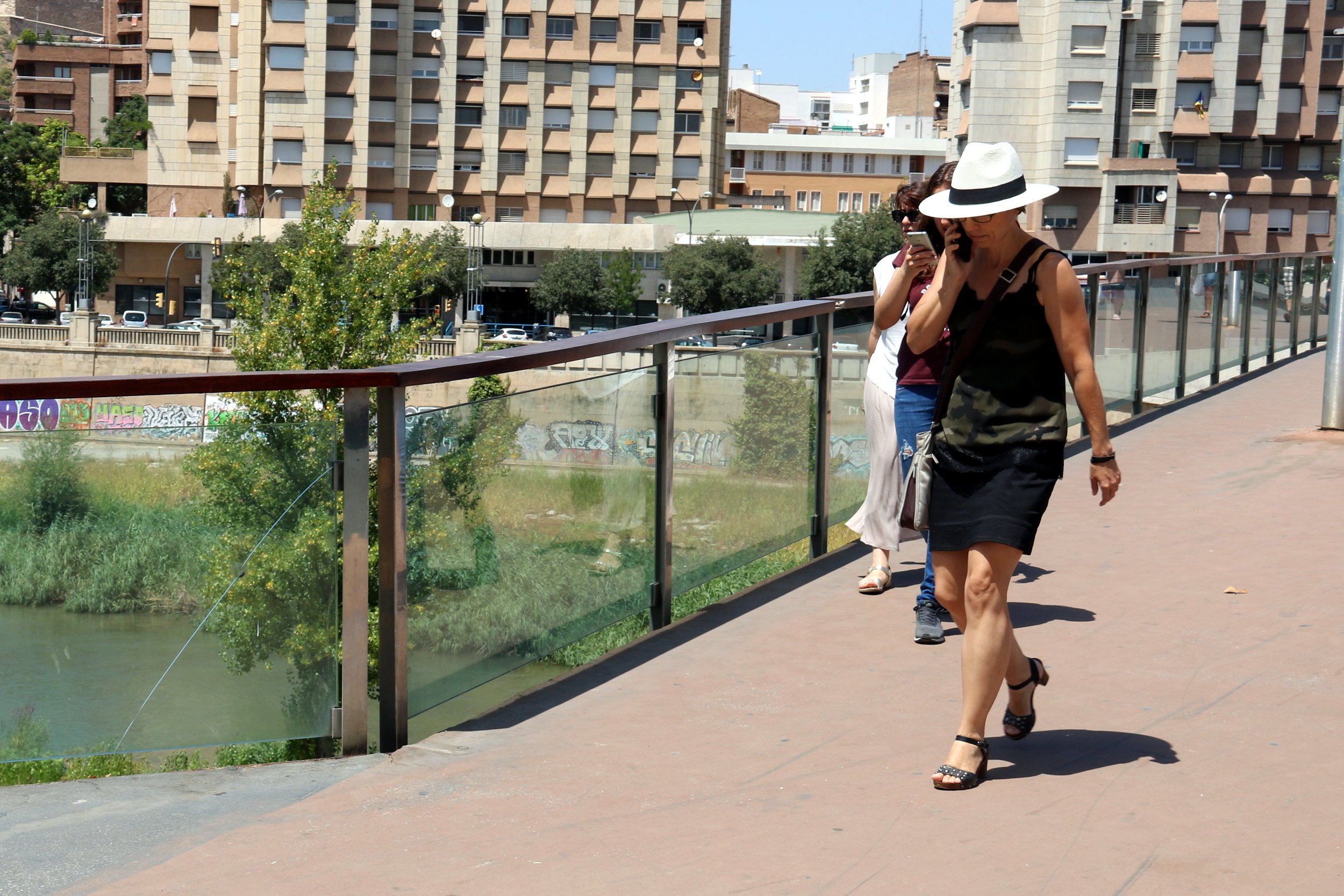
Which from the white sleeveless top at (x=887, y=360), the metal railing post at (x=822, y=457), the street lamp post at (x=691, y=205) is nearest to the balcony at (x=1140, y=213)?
the street lamp post at (x=691, y=205)

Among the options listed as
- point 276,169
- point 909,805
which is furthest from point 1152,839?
point 276,169

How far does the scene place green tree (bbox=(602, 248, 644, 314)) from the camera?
8019 centimetres

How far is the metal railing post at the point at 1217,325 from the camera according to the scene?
1323 centimetres

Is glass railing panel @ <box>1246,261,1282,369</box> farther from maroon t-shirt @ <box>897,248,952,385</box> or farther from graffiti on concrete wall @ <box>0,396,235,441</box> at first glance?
graffiti on concrete wall @ <box>0,396,235,441</box>

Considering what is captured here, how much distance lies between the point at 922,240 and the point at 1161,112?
78367 millimetres

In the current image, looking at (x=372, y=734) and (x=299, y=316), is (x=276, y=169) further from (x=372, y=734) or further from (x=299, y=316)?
(x=372, y=734)

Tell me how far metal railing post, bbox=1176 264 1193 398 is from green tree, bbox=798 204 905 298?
62132 millimetres

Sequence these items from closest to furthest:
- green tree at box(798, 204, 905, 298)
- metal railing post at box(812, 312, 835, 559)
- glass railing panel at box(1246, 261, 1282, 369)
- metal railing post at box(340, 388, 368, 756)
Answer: metal railing post at box(340, 388, 368, 756) → metal railing post at box(812, 312, 835, 559) → glass railing panel at box(1246, 261, 1282, 369) → green tree at box(798, 204, 905, 298)

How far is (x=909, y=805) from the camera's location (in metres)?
4.04

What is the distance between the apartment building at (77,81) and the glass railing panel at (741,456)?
123 m

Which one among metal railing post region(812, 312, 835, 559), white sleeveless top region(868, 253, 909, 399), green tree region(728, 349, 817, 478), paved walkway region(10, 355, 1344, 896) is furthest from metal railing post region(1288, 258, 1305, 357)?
white sleeveless top region(868, 253, 909, 399)

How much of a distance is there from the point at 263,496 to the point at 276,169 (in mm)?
81966

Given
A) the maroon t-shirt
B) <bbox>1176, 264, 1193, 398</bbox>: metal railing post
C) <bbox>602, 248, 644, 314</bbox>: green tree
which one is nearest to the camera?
the maroon t-shirt

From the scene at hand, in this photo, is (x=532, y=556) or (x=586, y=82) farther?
(x=586, y=82)
